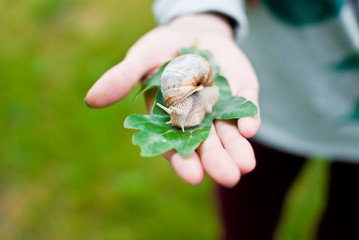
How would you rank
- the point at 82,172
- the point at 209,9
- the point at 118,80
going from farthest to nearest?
1. the point at 82,172
2. the point at 209,9
3. the point at 118,80

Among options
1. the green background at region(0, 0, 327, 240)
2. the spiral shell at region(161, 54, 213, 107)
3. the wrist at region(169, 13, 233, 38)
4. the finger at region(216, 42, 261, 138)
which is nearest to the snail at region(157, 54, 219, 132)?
the spiral shell at region(161, 54, 213, 107)

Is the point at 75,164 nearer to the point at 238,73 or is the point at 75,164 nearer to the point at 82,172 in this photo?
the point at 82,172

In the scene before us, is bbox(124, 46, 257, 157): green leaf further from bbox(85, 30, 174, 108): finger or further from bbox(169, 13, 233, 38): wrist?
bbox(169, 13, 233, 38): wrist

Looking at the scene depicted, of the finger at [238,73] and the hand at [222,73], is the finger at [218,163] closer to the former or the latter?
the hand at [222,73]

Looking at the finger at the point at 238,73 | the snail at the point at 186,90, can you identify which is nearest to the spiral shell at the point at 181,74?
the snail at the point at 186,90

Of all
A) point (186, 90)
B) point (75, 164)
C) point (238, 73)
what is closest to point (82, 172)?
point (75, 164)
